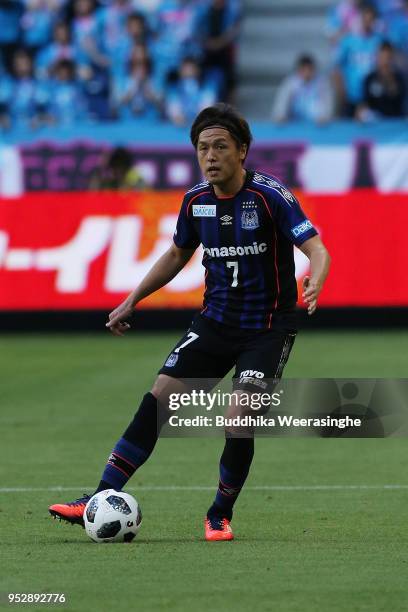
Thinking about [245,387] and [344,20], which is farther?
[344,20]

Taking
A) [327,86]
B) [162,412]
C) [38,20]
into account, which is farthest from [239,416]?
[38,20]

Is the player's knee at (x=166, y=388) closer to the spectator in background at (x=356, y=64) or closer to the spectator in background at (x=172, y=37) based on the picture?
the spectator in background at (x=356, y=64)

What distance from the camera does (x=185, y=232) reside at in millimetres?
7145

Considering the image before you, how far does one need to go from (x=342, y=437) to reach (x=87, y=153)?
33.0 ft

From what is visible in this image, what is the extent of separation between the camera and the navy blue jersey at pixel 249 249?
6.86m

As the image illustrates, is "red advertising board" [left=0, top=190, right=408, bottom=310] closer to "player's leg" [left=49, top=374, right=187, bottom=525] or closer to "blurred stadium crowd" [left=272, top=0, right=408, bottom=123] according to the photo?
"blurred stadium crowd" [left=272, top=0, right=408, bottom=123]

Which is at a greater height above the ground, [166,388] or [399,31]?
[166,388]

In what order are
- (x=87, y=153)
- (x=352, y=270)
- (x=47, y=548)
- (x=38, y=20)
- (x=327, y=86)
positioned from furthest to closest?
(x=38, y=20)
(x=327, y=86)
(x=87, y=153)
(x=352, y=270)
(x=47, y=548)

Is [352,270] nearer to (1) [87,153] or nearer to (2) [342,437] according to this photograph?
(1) [87,153]

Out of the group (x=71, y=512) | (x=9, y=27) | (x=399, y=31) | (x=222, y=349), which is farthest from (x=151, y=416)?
(x=9, y=27)

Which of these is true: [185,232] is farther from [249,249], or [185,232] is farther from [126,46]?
[126,46]

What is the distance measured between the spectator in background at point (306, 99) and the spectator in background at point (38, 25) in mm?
4402

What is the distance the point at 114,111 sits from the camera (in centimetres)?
2197

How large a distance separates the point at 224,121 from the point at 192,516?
2.15 metres
